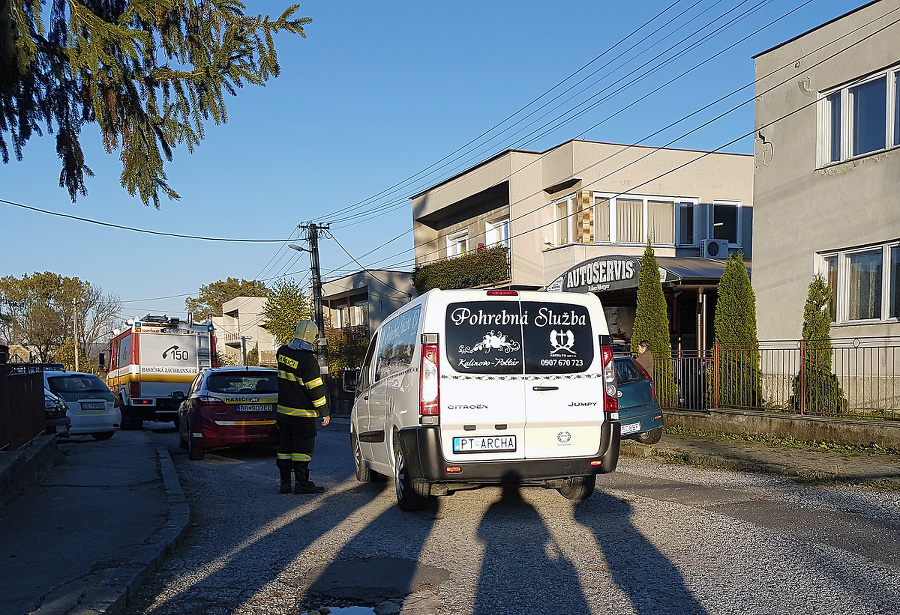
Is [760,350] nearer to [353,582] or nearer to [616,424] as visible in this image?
[616,424]

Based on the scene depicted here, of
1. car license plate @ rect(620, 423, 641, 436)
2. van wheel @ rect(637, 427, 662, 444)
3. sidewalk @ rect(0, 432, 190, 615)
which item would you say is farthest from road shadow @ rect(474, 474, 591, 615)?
van wheel @ rect(637, 427, 662, 444)

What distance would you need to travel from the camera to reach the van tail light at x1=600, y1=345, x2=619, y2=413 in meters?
8.01

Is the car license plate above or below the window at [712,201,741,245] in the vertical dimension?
below

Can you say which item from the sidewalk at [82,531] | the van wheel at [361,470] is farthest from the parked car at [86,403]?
the van wheel at [361,470]

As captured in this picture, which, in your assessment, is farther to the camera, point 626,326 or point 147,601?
point 626,326

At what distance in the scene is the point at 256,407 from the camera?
13.5 m

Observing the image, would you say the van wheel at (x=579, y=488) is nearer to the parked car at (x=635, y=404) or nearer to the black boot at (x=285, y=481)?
the black boot at (x=285, y=481)

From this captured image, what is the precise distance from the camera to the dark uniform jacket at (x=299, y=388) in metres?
9.76

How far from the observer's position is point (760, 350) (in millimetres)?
16109

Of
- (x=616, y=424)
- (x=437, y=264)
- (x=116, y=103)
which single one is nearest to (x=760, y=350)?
(x=616, y=424)

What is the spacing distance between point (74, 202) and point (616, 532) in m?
6.11

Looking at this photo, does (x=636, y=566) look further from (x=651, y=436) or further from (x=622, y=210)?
(x=622, y=210)

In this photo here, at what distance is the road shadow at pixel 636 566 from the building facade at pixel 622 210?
1515 centimetres

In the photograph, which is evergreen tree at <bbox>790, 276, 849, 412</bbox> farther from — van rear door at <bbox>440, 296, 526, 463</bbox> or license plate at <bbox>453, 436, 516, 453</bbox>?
Result: license plate at <bbox>453, 436, 516, 453</bbox>
